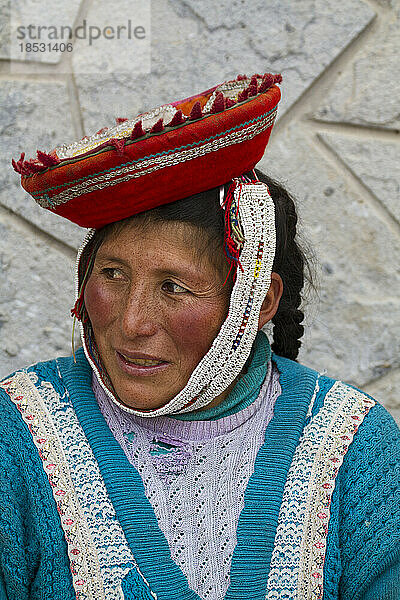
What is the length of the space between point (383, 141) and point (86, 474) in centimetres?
147

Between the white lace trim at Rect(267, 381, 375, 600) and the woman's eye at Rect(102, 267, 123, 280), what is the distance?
0.57 m

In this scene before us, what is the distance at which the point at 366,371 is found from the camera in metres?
2.44

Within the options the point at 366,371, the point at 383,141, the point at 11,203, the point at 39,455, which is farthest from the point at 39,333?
the point at 383,141

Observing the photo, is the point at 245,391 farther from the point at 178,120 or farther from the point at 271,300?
the point at 178,120

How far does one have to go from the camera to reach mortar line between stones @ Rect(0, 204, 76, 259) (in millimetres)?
2340

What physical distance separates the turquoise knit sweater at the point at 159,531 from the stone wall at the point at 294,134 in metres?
0.79

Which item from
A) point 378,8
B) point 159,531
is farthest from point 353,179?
point 159,531

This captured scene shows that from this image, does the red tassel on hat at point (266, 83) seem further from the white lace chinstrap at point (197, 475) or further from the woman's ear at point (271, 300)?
the white lace chinstrap at point (197, 475)

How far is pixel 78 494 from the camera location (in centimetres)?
147

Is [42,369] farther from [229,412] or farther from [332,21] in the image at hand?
[332,21]

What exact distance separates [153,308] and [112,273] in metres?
0.14

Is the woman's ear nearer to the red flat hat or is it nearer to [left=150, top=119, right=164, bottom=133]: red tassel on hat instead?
the red flat hat

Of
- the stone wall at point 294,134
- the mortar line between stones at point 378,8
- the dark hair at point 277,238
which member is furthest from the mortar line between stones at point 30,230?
the mortar line between stones at point 378,8

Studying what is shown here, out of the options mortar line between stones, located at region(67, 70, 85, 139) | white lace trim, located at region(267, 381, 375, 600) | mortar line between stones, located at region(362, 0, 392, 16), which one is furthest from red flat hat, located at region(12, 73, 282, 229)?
mortar line between stones, located at region(362, 0, 392, 16)
